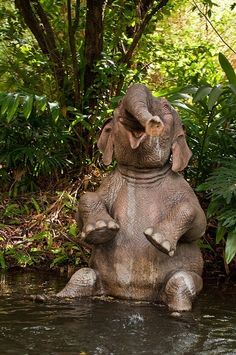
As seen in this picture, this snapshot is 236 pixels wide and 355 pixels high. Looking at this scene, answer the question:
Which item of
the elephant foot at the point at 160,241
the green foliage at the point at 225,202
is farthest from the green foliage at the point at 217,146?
the elephant foot at the point at 160,241

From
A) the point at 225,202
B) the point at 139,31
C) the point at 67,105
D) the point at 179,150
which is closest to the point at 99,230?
the point at 179,150

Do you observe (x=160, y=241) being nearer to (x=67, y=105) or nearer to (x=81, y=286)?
(x=81, y=286)

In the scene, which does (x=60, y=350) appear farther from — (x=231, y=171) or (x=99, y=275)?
(x=231, y=171)

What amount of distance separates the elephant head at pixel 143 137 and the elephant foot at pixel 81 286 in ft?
2.12

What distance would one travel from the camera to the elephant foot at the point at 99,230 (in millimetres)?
3510

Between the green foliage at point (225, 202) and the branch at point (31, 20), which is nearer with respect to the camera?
the green foliage at point (225, 202)

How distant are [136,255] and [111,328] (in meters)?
0.61

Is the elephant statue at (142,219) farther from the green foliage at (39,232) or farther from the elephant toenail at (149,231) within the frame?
the green foliage at (39,232)

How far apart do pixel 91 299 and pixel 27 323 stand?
571 mm

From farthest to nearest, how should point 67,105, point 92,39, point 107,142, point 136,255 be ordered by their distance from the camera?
→ point 67,105 < point 92,39 < point 107,142 < point 136,255

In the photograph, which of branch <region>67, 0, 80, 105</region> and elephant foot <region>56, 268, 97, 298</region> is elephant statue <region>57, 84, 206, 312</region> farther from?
branch <region>67, 0, 80, 105</region>

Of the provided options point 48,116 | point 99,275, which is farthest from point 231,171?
point 48,116

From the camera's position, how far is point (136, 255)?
3617 mm

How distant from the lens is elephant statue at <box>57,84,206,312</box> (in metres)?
3.52
